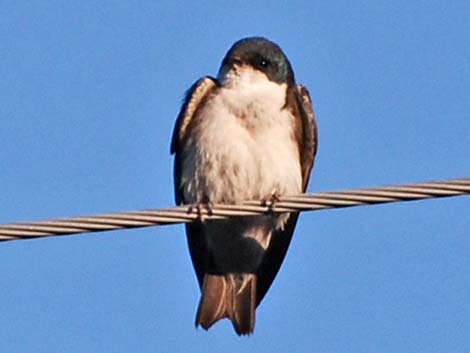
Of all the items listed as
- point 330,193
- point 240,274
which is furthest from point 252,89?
point 330,193

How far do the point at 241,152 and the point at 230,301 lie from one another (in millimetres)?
1010

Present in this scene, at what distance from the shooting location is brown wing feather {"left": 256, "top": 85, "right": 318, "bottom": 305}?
8727mm

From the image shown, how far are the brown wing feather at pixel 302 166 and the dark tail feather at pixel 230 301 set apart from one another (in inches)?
4.7

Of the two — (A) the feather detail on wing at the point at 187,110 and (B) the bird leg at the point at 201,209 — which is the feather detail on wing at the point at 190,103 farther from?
(B) the bird leg at the point at 201,209

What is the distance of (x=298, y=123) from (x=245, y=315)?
1215 millimetres

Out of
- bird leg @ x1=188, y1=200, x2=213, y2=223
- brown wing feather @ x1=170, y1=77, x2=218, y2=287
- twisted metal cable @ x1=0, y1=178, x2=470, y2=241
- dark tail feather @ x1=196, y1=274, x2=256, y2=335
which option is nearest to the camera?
twisted metal cable @ x1=0, y1=178, x2=470, y2=241

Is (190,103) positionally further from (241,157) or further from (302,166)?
(302,166)

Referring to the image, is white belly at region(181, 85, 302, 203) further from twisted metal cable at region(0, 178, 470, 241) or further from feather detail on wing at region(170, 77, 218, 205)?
twisted metal cable at region(0, 178, 470, 241)

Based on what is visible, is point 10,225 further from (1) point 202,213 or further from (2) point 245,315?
(2) point 245,315

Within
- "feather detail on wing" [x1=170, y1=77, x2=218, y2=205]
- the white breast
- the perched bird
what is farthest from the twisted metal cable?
"feather detail on wing" [x1=170, y1=77, x2=218, y2=205]

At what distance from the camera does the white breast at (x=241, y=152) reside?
8.34 metres

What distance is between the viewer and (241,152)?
27.3 feet

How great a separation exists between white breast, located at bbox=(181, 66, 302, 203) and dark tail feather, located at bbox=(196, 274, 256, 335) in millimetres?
676

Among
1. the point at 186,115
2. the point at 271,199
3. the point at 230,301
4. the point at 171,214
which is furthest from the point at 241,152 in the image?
the point at 171,214
